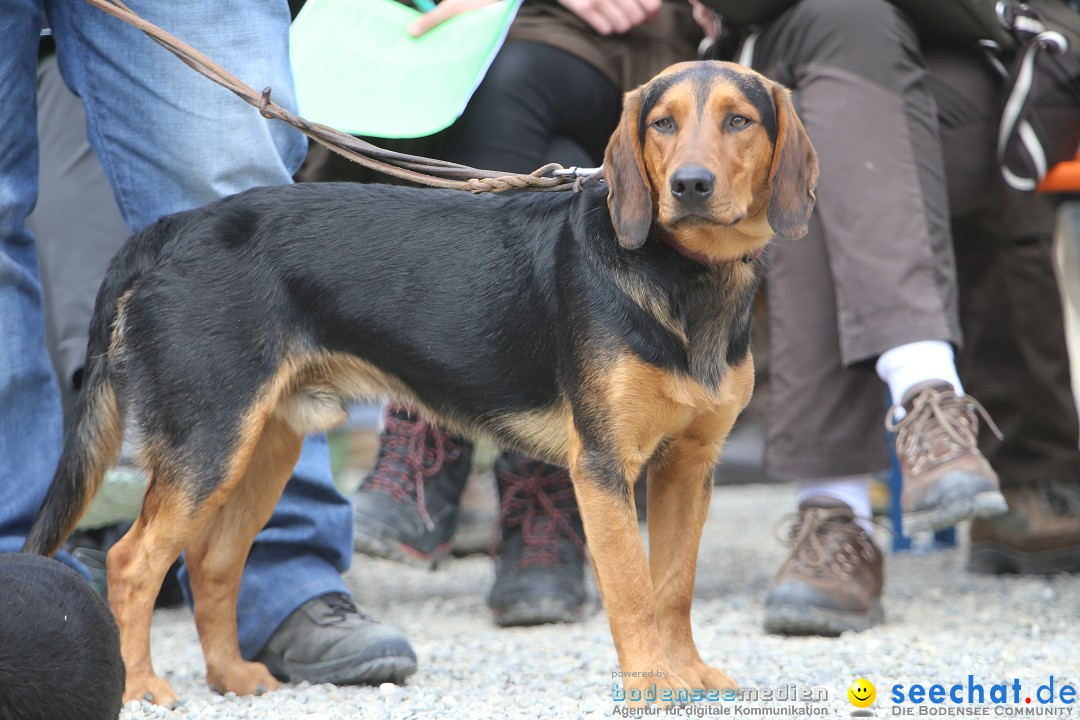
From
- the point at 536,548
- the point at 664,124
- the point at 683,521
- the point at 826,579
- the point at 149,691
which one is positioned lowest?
the point at 536,548

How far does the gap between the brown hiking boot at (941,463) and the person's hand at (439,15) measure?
1.69m

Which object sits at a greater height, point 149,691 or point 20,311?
point 20,311

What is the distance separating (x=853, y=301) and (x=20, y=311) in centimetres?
231

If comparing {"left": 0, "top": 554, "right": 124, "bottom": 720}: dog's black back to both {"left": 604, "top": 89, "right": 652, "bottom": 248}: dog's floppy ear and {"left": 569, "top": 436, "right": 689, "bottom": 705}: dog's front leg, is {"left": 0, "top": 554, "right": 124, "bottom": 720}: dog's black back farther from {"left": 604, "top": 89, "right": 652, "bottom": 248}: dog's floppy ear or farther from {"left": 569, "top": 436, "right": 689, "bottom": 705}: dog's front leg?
{"left": 604, "top": 89, "right": 652, "bottom": 248}: dog's floppy ear

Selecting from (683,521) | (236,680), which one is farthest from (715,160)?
(236,680)

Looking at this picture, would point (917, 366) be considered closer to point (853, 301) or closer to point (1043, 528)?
point (853, 301)

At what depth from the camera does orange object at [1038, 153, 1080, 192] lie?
3.96m

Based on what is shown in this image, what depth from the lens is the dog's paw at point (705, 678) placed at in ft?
8.58

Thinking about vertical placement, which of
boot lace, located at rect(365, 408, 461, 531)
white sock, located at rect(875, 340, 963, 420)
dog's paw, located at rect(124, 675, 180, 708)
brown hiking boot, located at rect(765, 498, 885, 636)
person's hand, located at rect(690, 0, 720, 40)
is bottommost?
boot lace, located at rect(365, 408, 461, 531)

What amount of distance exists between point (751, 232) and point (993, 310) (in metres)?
2.07

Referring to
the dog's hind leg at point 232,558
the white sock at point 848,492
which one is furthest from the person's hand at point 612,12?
the dog's hind leg at point 232,558

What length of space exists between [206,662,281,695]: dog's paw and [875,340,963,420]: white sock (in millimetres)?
1921

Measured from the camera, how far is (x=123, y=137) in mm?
2783

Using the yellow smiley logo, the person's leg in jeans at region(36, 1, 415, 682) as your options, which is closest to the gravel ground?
the yellow smiley logo
